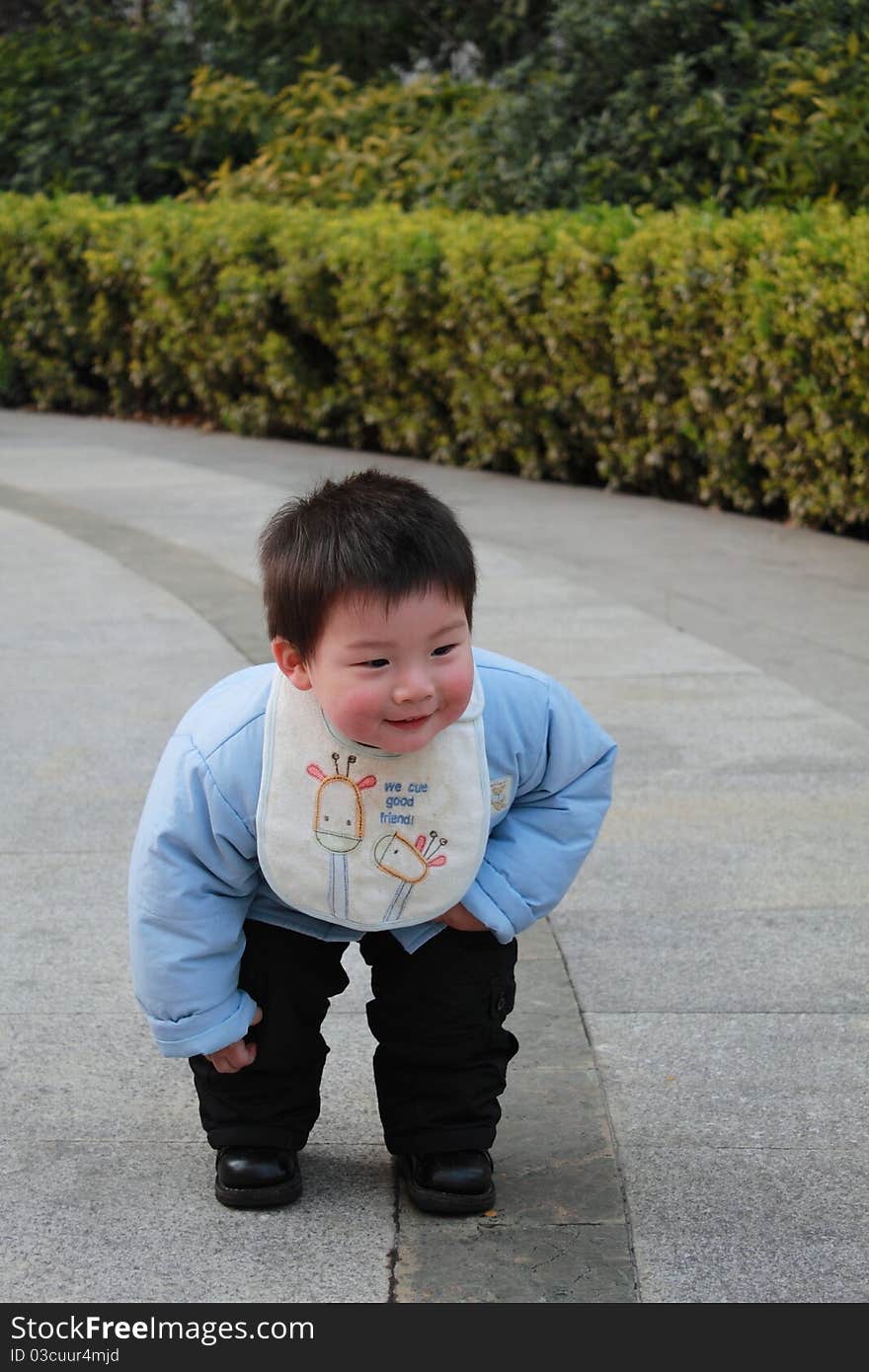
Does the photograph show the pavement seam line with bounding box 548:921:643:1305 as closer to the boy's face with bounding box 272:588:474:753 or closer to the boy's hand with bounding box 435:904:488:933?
the boy's hand with bounding box 435:904:488:933

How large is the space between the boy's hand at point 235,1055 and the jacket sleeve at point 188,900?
0.05m

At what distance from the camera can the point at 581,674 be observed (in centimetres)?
567

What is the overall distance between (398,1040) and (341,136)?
461 inches

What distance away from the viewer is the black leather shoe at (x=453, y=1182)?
8.57ft

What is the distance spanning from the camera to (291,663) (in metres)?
2.44

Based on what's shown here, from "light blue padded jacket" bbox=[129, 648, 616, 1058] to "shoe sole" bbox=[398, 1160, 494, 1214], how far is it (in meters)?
Answer: 0.35

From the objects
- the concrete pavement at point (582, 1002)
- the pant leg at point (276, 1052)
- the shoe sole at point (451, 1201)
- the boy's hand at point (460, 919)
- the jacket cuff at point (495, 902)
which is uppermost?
the jacket cuff at point (495, 902)

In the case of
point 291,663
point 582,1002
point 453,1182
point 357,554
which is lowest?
point 582,1002

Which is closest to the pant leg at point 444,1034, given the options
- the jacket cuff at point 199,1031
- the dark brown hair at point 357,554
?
the jacket cuff at point 199,1031

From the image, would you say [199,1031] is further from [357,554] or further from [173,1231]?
Answer: [357,554]

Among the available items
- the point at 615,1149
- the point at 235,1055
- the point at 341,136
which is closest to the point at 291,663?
the point at 235,1055

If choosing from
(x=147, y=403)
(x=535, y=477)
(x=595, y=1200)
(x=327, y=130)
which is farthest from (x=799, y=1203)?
(x=327, y=130)

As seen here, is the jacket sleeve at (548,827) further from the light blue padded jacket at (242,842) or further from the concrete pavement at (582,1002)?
the concrete pavement at (582,1002)
